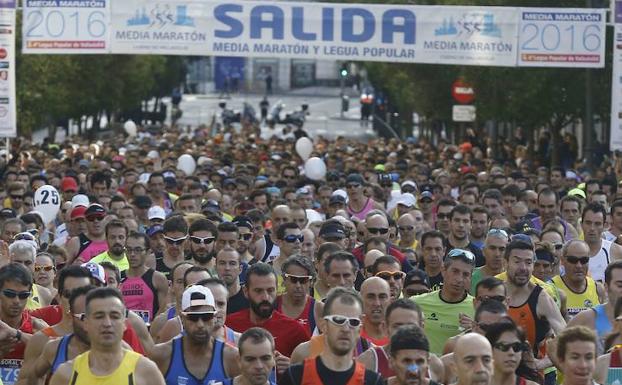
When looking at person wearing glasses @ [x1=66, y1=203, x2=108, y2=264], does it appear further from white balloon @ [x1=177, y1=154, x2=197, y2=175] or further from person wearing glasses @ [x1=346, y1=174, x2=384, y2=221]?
white balloon @ [x1=177, y1=154, x2=197, y2=175]

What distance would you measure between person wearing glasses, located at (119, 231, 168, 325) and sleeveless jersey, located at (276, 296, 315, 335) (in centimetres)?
147

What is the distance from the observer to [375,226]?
16078 mm

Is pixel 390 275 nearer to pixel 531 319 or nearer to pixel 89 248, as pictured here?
pixel 531 319

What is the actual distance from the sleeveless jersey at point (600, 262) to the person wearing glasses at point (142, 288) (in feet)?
12.8

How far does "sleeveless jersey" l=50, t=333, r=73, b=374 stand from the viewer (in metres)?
9.89

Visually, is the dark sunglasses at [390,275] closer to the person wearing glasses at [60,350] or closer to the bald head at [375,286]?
the bald head at [375,286]

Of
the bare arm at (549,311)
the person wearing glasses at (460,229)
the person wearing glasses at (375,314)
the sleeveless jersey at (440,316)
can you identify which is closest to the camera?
the person wearing glasses at (375,314)

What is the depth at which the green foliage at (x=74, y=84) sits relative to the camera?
44062mm

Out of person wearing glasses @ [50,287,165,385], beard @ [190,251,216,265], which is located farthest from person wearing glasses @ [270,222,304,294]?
person wearing glasses @ [50,287,165,385]

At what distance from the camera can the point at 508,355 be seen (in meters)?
9.50

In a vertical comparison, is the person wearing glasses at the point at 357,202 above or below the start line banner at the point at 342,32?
below

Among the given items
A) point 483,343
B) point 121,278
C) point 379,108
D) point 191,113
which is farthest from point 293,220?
point 191,113

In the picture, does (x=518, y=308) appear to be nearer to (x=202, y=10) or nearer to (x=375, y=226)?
(x=375, y=226)

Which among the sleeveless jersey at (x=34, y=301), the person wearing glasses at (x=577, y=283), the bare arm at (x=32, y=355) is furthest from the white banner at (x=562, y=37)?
the bare arm at (x=32, y=355)
